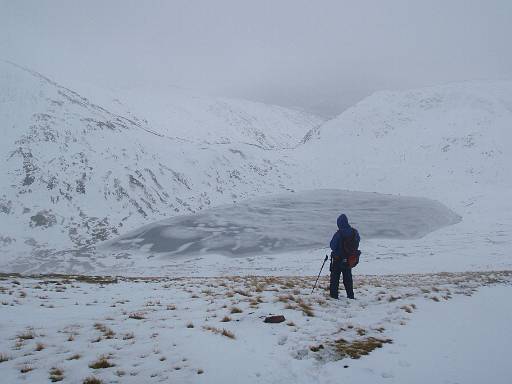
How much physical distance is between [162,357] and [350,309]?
6326mm

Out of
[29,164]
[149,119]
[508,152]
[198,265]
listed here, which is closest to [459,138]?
[508,152]

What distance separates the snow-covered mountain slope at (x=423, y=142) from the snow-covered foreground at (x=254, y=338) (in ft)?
233

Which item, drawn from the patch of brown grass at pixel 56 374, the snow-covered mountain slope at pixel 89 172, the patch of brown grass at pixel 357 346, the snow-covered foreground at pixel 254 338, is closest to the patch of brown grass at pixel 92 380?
the snow-covered foreground at pixel 254 338

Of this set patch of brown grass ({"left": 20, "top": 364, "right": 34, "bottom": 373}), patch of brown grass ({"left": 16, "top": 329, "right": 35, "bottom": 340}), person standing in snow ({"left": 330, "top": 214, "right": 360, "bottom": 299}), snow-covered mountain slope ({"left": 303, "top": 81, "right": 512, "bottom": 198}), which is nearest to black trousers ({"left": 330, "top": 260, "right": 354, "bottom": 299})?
person standing in snow ({"left": 330, "top": 214, "right": 360, "bottom": 299})

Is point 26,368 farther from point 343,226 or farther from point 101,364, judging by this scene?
point 343,226

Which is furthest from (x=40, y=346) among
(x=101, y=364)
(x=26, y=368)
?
(x=101, y=364)

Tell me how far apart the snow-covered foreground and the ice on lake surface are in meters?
35.7

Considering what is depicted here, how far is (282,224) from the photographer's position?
2389 inches

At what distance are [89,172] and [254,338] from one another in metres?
63.7

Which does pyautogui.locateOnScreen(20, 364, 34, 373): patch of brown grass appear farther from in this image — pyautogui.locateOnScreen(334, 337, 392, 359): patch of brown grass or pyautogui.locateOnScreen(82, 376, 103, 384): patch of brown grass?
pyautogui.locateOnScreen(334, 337, 392, 359): patch of brown grass

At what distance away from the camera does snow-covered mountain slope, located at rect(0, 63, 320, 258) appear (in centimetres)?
5466

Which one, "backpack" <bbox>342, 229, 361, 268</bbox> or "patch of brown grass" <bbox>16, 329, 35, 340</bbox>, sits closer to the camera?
"patch of brown grass" <bbox>16, 329, 35, 340</bbox>

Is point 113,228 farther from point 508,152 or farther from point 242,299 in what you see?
point 508,152

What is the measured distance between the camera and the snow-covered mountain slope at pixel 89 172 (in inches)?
2152
